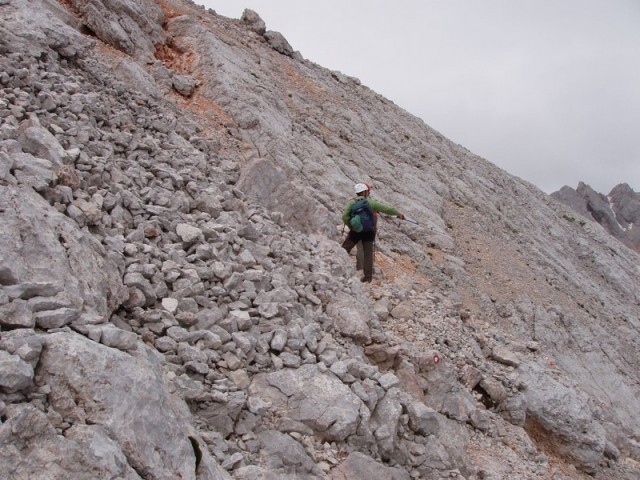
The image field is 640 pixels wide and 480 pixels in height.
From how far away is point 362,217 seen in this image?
468 inches

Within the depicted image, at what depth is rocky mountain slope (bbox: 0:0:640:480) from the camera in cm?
467

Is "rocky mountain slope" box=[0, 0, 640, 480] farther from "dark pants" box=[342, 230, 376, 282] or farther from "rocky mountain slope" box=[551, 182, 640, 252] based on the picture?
"rocky mountain slope" box=[551, 182, 640, 252]

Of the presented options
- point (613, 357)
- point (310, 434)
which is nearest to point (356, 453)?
point (310, 434)

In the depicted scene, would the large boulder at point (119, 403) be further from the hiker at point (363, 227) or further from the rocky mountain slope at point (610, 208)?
the rocky mountain slope at point (610, 208)

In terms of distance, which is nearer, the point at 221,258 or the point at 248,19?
the point at 221,258

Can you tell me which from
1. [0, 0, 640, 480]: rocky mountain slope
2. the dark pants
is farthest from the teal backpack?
[0, 0, 640, 480]: rocky mountain slope

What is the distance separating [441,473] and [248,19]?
82.1 feet

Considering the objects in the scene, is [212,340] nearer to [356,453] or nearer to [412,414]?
[356,453]

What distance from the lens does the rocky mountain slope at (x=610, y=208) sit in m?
89.1

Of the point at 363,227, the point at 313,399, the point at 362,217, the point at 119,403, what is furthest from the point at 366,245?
the point at 119,403

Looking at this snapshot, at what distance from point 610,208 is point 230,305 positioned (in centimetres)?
10790

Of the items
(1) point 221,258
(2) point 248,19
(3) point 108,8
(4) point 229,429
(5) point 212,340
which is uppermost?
(2) point 248,19

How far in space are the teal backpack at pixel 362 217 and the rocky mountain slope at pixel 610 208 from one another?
81.0 metres

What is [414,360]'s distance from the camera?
31.1 feet
